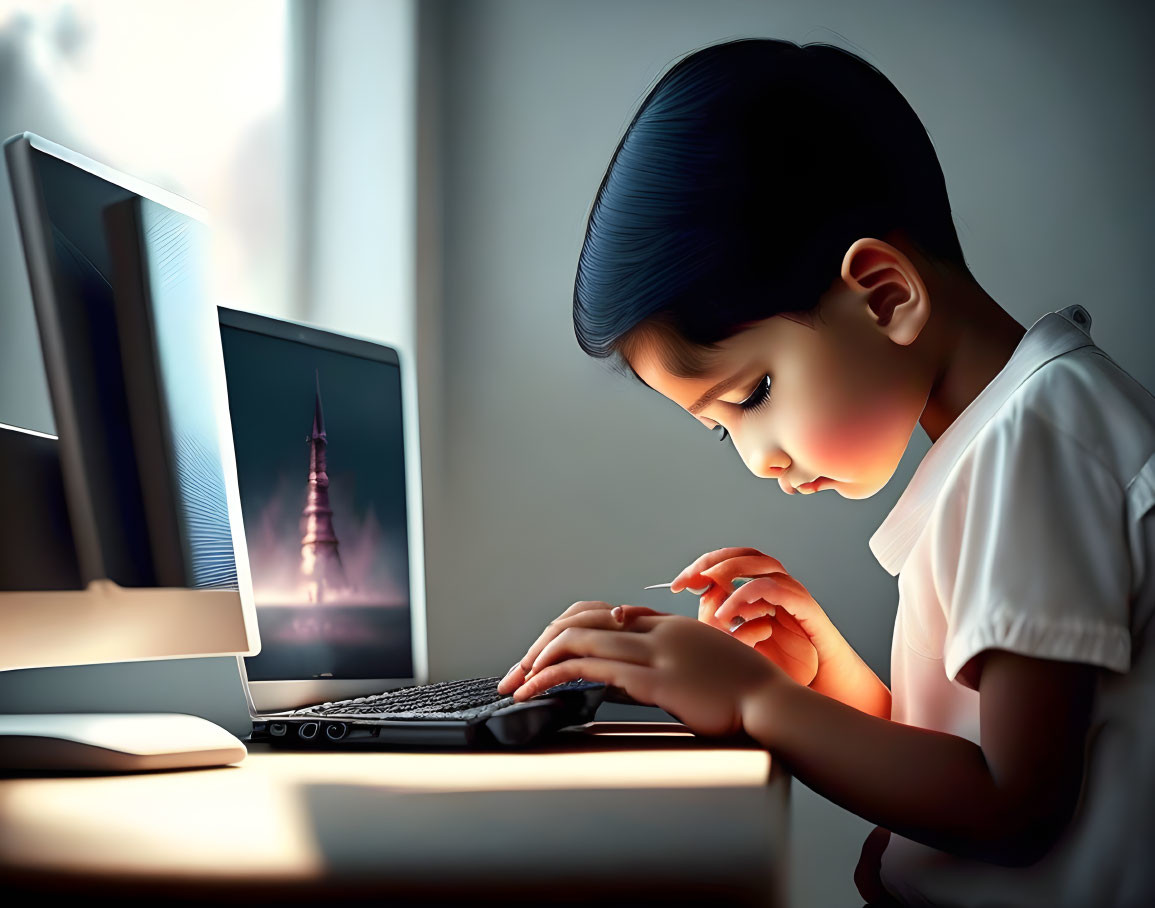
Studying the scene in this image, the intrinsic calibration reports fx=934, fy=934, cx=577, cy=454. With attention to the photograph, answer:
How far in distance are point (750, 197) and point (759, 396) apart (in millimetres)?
164

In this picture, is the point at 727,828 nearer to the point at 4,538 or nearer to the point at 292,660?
the point at 4,538

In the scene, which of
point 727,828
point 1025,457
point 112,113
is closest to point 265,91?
point 112,113

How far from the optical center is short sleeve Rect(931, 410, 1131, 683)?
0.53 m

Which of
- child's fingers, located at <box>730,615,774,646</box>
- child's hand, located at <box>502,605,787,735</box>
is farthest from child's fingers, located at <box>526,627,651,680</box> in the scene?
child's fingers, located at <box>730,615,774,646</box>

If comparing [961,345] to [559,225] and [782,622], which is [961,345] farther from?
[559,225]

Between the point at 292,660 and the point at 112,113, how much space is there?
0.56 metres

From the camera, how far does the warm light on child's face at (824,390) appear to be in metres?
0.76

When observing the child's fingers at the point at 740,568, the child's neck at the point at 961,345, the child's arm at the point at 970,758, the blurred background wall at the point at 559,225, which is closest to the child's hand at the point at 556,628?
the child's arm at the point at 970,758

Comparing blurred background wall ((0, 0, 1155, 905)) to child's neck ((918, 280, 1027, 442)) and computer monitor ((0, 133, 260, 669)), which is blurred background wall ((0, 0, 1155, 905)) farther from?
child's neck ((918, 280, 1027, 442))

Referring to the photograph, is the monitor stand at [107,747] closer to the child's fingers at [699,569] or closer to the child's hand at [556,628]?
the child's hand at [556,628]

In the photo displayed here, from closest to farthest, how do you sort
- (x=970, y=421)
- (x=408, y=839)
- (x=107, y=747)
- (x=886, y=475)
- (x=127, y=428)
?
(x=408, y=839)
(x=107, y=747)
(x=127, y=428)
(x=970, y=421)
(x=886, y=475)

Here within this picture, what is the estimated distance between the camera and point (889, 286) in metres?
0.76

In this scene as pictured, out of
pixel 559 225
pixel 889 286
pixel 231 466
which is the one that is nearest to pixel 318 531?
pixel 231 466

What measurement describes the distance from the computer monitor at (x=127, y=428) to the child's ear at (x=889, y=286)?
1.66 feet
